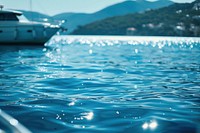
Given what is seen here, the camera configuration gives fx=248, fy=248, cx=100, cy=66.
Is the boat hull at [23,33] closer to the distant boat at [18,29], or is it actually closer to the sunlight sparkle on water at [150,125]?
the distant boat at [18,29]

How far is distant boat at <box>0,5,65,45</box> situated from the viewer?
2977 cm

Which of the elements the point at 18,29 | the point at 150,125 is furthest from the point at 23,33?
the point at 150,125

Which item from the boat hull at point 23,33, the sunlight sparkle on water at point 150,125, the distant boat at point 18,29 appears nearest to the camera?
the sunlight sparkle on water at point 150,125

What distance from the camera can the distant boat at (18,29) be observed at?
97.7ft

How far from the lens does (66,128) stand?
14.6 ft

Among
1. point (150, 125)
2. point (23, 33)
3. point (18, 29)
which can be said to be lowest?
point (150, 125)

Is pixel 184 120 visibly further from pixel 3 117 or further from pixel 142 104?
pixel 3 117

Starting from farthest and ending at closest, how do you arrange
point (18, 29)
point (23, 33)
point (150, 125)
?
point (23, 33), point (18, 29), point (150, 125)

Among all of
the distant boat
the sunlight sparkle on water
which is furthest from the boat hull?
the sunlight sparkle on water

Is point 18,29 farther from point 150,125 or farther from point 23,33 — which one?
point 150,125

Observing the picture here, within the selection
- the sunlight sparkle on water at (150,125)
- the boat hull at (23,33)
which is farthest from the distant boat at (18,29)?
the sunlight sparkle on water at (150,125)

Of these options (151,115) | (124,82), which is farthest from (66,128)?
(124,82)

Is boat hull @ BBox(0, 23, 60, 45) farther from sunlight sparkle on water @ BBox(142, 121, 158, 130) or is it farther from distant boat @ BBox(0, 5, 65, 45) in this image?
sunlight sparkle on water @ BBox(142, 121, 158, 130)

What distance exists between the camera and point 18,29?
29984mm
